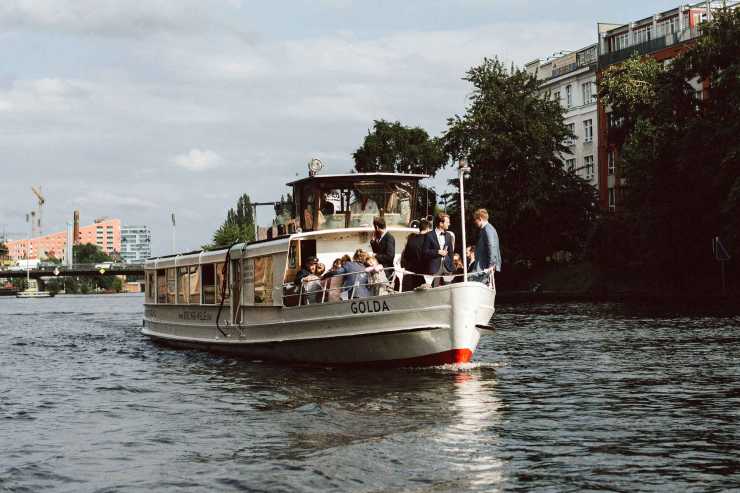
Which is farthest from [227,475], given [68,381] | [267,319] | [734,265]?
[734,265]

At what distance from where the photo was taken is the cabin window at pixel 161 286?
3581 centimetres

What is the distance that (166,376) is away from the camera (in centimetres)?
2423

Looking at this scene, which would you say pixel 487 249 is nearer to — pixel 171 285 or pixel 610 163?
pixel 171 285

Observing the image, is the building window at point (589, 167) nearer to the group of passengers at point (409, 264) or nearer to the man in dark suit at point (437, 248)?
the group of passengers at point (409, 264)

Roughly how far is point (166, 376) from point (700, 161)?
4038 centimetres

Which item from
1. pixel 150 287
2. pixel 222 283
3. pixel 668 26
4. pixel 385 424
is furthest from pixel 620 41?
pixel 385 424

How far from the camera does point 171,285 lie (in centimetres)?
3494

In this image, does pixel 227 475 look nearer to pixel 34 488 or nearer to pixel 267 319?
pixel 34 488

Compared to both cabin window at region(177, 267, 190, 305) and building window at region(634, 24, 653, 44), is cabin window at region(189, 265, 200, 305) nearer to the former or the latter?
cabin window at region(177, 267, 190, 305)

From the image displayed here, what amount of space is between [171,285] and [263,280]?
886 centimetres

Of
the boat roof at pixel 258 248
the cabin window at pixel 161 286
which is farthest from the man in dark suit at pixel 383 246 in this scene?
the cabin window at pixel 161 286

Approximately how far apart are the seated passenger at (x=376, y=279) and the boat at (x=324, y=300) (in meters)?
0.07

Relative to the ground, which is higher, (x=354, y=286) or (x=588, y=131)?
(x=588, y=131)

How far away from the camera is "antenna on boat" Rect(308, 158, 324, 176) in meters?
27.6
